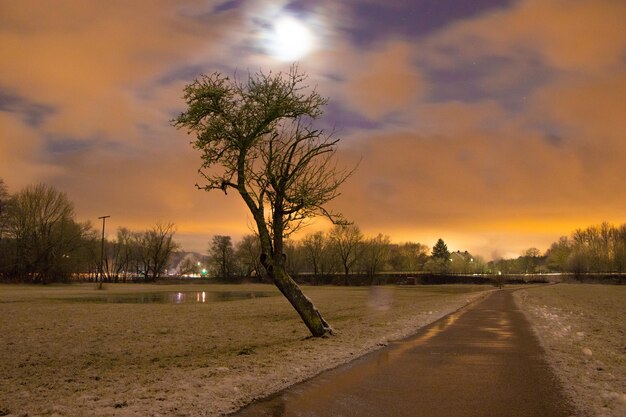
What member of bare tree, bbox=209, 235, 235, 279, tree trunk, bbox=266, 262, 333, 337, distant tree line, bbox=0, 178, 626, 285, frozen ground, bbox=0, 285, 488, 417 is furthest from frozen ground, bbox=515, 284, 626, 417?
bare tree, bbox=209, 235, 235, 279

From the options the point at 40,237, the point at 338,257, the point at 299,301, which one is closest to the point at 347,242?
the point at 338,257

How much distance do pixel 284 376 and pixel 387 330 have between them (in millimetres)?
8915

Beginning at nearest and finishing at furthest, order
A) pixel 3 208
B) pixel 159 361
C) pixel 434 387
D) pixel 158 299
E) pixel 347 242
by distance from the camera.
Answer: pixel 434 387 → pixel 159 361 → pixel 158 299 → pixel 3 208 → pixel 347 242

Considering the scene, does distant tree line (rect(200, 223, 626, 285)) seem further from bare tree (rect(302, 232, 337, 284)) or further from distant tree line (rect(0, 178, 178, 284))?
distant tree line (rect(0, 178, 178, 284))

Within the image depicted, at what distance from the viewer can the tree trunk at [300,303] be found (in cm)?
1631

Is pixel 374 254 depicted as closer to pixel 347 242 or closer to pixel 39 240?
pixel 347 242

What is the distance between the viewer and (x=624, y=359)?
40.7ft

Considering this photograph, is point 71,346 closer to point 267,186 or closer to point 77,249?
point 267,186

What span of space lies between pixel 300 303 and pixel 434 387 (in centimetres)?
786

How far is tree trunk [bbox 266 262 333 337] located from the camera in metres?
16.3

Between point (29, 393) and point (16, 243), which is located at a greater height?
point (16, 243)

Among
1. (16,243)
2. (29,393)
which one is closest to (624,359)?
(29,393)

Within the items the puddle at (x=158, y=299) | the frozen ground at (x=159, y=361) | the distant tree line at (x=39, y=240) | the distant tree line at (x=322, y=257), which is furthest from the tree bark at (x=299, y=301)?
the distant tree line at (x=322, y=257)

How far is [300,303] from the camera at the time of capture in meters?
16.4
